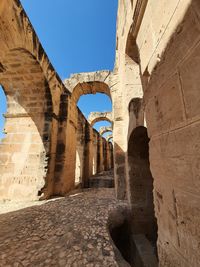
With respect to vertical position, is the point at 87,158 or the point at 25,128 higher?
the point at 25,128

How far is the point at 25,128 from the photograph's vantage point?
4145 mm

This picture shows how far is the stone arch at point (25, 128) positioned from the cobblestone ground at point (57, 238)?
123cm

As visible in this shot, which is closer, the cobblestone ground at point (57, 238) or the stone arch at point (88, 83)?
the cobblestone ground at point (57, 238)

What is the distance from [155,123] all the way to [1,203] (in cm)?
445

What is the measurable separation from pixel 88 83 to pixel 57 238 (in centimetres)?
Answer: 518

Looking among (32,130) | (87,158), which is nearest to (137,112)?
(32,130)

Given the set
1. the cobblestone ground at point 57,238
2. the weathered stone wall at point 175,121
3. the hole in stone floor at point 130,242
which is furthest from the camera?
the hole in stone floor at point 130,242

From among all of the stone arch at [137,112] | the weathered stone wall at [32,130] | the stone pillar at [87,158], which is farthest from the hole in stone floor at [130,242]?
the stone pillar at [87,158]

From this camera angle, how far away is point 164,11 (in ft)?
3.46

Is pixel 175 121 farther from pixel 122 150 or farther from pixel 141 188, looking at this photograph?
pixel 122 150

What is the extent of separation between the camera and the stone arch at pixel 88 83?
513 cm

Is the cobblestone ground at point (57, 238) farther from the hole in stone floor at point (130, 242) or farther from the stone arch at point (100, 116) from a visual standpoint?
the stone arch at point (100, 116)

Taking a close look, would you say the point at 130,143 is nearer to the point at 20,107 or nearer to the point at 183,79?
the point at 183,79

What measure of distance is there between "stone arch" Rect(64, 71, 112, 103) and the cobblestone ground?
4.44 meters
